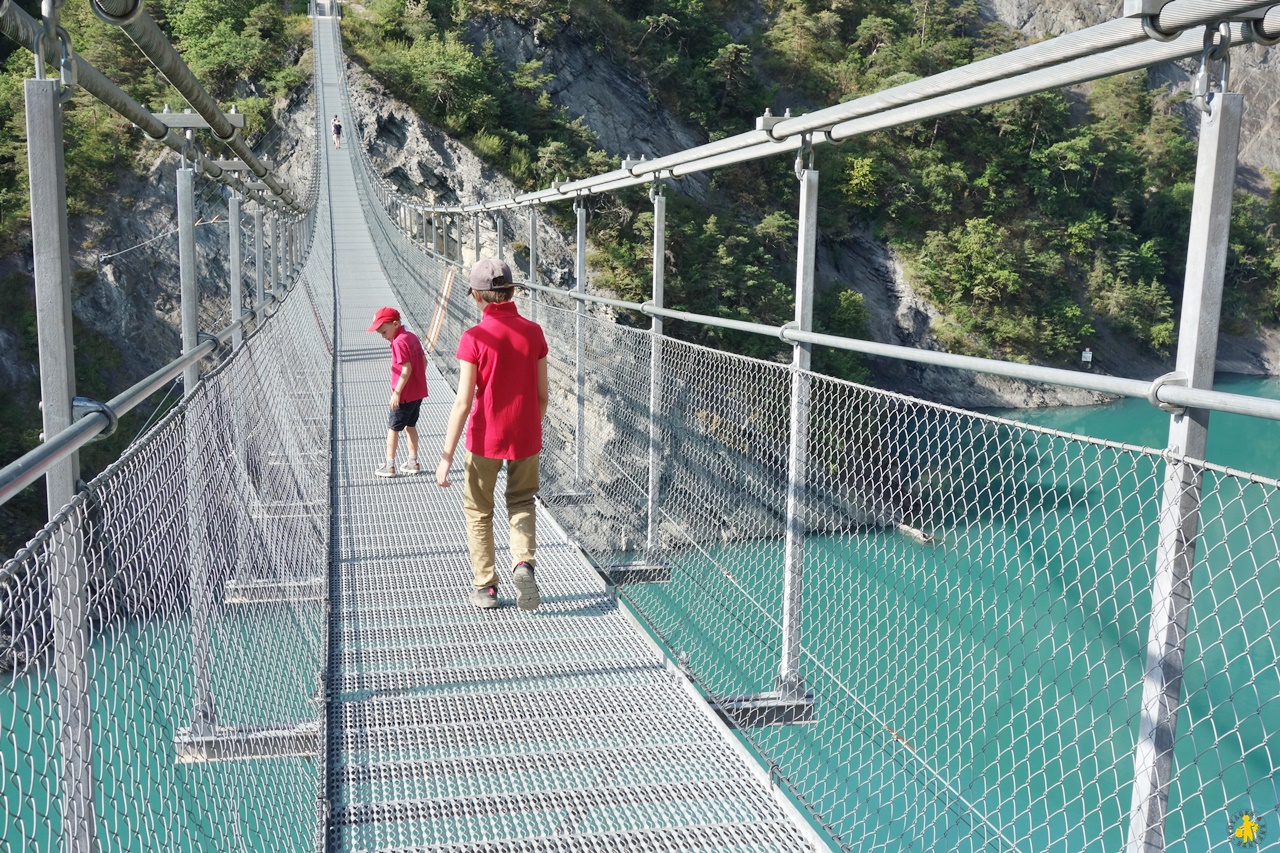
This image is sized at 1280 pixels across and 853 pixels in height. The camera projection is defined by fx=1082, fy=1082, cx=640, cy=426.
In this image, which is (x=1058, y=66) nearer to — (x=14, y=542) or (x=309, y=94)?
(x=14, y=542)

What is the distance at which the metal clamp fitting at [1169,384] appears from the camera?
1662 mm

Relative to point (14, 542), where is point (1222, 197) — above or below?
above

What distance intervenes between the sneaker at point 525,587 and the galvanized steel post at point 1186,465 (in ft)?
8.99

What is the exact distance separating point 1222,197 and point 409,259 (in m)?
12.2

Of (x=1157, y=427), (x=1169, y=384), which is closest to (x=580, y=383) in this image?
(x=1169, y=384)

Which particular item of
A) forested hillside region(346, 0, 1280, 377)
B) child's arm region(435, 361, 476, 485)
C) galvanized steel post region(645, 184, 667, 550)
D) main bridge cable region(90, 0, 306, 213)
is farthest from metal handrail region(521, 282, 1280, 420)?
forested hillside region(346, 0, 1280, 377)

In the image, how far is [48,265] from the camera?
1646 mm

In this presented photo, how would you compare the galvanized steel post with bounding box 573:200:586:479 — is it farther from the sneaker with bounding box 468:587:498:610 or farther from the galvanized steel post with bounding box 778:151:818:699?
the galvanized steel post with bounding box 778:151:818:699

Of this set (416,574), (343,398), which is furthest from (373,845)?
(343,398)

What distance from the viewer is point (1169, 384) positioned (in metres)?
1.67

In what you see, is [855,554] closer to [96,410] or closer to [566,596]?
[566,596]

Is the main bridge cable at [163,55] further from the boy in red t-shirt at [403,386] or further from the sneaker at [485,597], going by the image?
the sneaker at [485,597]

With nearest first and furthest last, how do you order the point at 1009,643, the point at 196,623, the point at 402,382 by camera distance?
the point at 196,623
the point at 402,382
the point at 1009,643

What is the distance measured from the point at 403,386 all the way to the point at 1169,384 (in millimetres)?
4913
